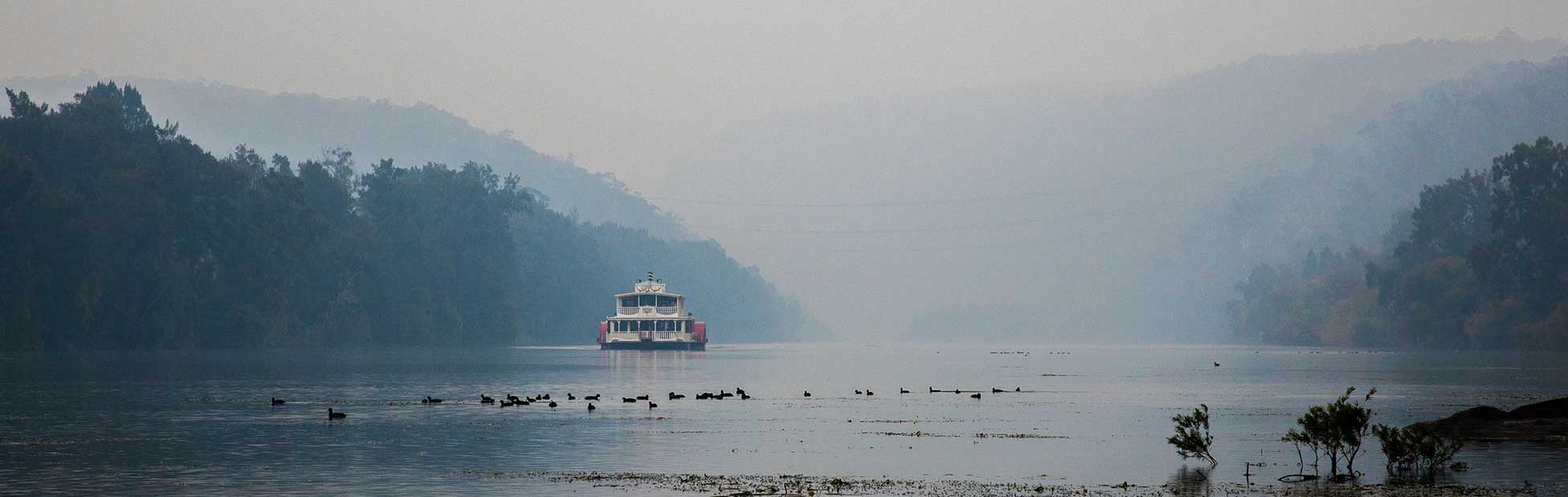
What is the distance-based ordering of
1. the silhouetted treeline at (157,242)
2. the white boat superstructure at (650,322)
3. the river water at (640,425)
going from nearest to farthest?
the river water at (640,425) → the silhouetted treeline at (157,242) → the white boat superstructure at (650,322)

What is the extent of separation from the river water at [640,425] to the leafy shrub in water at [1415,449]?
72 cm

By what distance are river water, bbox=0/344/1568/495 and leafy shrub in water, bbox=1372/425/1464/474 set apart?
0.72m

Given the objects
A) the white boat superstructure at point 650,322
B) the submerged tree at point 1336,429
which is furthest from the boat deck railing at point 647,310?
the submerged tree at point 1336,429

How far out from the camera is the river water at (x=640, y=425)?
40094mm

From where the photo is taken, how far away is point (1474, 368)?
11569 centimetres

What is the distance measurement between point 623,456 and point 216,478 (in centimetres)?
1123

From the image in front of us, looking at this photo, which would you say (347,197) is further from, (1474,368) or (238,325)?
(1474,368)

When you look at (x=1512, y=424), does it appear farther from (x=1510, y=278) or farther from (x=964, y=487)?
(x=1510, y=278)

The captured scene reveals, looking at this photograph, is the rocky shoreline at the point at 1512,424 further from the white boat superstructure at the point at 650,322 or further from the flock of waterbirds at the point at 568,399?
the white boat superstructure at the point at 650,322

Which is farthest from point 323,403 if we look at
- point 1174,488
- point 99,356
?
point 99,356

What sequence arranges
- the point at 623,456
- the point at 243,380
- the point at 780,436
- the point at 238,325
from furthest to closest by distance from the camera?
Result: the point at 238,325 < the point at 243,380 < the point at 780,436 < the point at 623,456

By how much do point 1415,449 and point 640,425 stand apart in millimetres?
27503

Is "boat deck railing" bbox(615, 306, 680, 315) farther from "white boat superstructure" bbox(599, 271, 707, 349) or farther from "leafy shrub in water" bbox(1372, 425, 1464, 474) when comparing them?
"leafy shrub in water" bbox(1372, 425, 1464, 474)

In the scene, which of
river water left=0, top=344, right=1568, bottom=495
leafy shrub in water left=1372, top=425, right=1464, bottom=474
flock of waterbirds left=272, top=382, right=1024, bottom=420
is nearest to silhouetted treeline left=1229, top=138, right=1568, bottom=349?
river water left=0, top=344, right=1568, bottom=495
